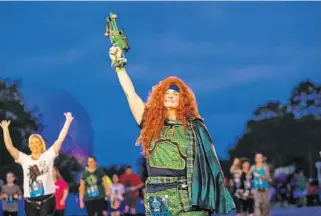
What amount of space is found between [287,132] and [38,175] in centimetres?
864

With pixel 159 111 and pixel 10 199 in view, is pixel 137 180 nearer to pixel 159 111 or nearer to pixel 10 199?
pixel 10 199

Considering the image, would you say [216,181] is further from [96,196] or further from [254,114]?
[254,114]

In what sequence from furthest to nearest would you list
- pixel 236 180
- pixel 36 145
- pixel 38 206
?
1. pixel 236 180
2. pixel 36 145
3. pixel 38 206

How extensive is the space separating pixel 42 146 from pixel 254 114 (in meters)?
7.65

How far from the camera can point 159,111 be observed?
3.89 meters

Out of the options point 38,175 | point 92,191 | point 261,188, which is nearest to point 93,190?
point 92,191

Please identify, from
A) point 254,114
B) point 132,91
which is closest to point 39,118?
point 254,114

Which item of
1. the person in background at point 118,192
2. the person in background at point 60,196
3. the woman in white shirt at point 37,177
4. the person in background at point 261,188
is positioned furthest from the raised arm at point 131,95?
the person in background at point 118,192

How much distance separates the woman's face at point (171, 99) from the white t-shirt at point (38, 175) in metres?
3.35

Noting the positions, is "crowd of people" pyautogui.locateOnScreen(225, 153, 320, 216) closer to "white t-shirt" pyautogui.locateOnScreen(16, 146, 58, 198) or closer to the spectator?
the spectator

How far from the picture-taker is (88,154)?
1386 centimetres

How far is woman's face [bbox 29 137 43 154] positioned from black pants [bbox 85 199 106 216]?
290 centimetres

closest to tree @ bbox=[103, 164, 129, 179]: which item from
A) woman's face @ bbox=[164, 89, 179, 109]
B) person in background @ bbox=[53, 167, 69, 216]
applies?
person in background @ bbox=[53, 167, 69, 216]

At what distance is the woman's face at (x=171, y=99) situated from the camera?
394cm
